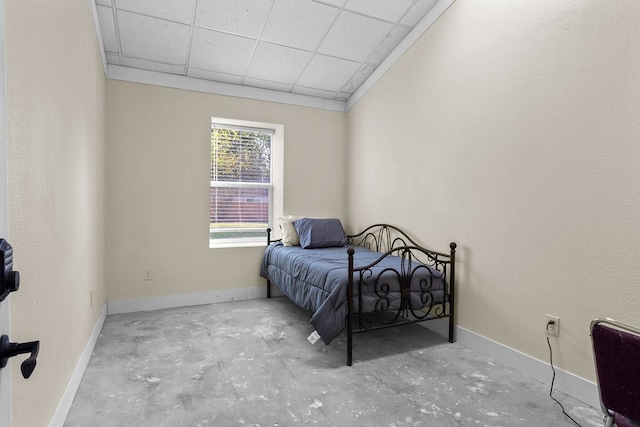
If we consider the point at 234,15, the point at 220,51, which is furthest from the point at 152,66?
the point at 234,15

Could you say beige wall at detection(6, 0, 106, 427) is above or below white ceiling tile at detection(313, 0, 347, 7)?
below

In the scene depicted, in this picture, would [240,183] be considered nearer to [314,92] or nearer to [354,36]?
[314,92]

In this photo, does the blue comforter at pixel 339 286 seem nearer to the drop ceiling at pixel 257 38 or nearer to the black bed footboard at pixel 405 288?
the black bed footboard at pixel 405 288

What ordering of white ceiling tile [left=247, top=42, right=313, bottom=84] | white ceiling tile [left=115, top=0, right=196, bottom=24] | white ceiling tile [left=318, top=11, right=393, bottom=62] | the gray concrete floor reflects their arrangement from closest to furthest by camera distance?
1. the gray concrete floor
2. white ceiling tile [left=115, top=0, right=196, bottom=24]
3. white ceiling tile [left=318, top=11, right=393, bottom=62]
4. white ceiling tile [left=247, top=42, right=313, bottom=84]

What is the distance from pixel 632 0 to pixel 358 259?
7.52 ft

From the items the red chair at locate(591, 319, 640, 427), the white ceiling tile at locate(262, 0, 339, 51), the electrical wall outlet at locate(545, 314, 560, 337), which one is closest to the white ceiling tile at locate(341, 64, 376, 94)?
the white ceiling tile at locate(262, 0, 339, 51)

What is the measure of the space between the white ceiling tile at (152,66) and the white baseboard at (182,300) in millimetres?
2313

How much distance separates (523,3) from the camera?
2.14 meters

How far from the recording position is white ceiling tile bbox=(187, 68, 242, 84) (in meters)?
3.46

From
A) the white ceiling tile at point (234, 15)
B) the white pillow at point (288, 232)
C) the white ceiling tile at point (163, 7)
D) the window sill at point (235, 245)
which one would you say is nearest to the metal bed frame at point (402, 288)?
the white pillow at point (288, 232)

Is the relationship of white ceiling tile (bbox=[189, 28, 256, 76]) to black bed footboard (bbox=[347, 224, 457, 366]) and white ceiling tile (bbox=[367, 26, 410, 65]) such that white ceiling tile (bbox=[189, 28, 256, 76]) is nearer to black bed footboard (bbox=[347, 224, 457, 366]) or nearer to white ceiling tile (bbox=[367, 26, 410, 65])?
white ceiling tile (bbox=[367, 26, 410, 65])

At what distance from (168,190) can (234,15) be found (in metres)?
1.79

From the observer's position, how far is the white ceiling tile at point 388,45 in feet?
10.1

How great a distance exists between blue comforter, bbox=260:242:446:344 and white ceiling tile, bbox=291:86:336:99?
6.60 ft
